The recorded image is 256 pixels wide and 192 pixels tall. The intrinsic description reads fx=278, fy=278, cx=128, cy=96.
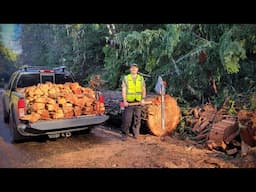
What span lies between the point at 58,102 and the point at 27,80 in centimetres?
144

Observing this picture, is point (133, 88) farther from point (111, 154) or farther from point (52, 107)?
point (52, 107)

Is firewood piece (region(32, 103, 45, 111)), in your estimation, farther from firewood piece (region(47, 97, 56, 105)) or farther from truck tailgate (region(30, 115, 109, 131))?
truck tailgate (region(30, 115, 109, 131))

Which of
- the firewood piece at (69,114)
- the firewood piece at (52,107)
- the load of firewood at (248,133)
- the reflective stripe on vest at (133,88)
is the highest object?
the reflective stripe on vest at (133,88)

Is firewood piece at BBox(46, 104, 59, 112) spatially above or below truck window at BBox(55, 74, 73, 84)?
below

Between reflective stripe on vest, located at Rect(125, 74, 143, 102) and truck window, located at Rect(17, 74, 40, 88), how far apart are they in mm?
2250

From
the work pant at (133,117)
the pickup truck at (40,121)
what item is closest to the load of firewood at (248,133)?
the work pant at (133,117)

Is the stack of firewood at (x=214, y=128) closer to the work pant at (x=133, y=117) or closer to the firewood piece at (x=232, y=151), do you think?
the firewood piece at (x=232, y=151)

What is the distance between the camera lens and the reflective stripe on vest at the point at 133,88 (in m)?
6.00

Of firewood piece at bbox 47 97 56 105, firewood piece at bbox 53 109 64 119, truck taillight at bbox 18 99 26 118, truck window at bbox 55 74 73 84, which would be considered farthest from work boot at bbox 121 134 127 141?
truck taillight at bbox 18 99 26 118

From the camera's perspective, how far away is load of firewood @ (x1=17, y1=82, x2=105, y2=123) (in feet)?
17.6

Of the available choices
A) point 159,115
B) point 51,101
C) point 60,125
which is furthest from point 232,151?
point 51,101
